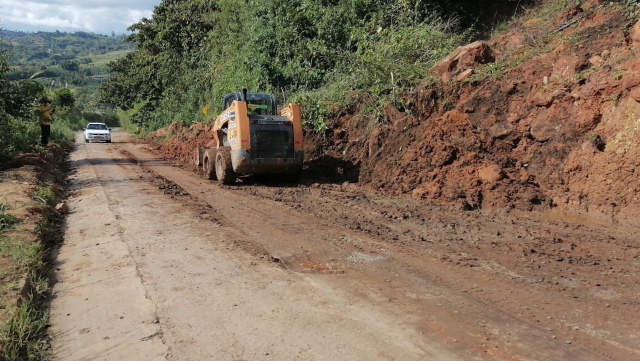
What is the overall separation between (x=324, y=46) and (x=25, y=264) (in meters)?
15.7

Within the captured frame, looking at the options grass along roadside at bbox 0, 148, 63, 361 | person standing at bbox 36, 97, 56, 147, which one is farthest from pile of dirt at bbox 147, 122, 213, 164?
grass along roadside at bbox 0, 148, 63, 361

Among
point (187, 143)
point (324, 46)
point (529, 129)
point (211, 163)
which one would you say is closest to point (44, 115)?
point (187, 143)

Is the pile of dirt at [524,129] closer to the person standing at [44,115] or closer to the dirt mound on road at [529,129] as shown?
the dirt mound on road at [529,129]

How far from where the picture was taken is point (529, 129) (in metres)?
10.5

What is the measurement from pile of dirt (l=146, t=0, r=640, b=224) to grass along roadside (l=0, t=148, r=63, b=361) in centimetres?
686

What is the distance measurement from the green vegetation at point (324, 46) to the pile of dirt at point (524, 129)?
1.58 meters

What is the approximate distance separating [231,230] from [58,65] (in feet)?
531

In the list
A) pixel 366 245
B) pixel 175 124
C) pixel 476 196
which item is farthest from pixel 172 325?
pixel 175 124

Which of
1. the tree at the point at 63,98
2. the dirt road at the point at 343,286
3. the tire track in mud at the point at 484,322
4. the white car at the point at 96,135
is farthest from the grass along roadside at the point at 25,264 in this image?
the tree at the point at 63,98

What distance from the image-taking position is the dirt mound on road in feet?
28.9

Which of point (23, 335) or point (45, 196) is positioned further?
point (45, 196)

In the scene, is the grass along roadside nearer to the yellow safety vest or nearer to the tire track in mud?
the tire track in mud

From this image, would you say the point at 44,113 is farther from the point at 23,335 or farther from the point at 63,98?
the point at 63,98

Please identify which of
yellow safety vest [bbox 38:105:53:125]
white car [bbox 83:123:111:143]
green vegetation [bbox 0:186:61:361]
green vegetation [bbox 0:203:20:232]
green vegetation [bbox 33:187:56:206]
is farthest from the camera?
white car [bbox 83:123:111:143]
